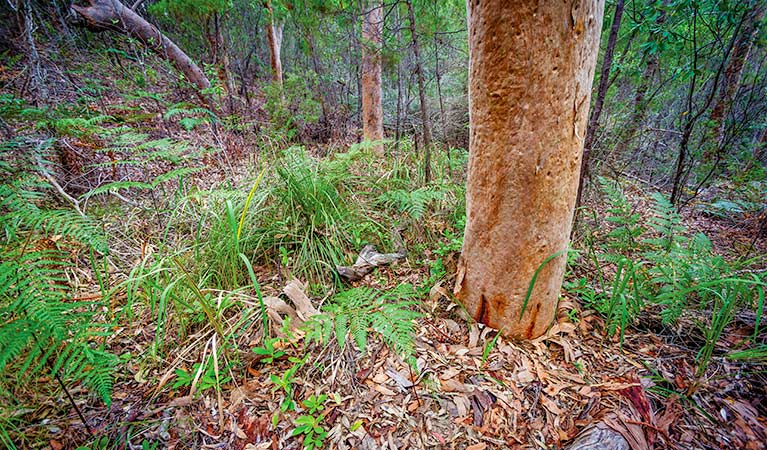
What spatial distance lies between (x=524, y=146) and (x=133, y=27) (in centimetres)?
819

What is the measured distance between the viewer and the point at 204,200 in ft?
7.88

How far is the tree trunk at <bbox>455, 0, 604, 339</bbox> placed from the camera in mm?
1156

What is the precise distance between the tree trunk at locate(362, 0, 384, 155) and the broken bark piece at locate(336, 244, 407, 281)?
2.23 metres

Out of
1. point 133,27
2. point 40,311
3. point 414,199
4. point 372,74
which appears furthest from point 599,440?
point 133,27

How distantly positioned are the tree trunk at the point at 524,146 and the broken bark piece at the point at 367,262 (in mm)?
691

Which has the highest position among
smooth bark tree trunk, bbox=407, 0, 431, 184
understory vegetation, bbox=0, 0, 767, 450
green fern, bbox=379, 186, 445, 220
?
smooth bark tree trunk, bbox=407, 0, 431, 184

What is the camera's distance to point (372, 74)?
177 inches

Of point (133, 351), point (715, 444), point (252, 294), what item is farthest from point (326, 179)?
point (715, 444)

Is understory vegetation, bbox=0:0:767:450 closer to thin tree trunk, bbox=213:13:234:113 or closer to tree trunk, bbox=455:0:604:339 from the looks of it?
tree trunk, bbox=455:0:604:339

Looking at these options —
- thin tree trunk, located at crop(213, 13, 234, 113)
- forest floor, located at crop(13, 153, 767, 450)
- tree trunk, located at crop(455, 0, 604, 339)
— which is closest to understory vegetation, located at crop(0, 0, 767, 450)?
forest floor, located at crop(13, 153, 767, 450)

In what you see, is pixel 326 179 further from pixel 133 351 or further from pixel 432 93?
pixel 432 93

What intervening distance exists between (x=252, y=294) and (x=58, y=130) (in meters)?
2.30

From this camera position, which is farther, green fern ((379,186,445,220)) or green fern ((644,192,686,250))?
green fern ((379,186,445,220))

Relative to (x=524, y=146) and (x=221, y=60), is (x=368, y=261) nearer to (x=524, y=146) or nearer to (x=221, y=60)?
(x=524, y=146)
